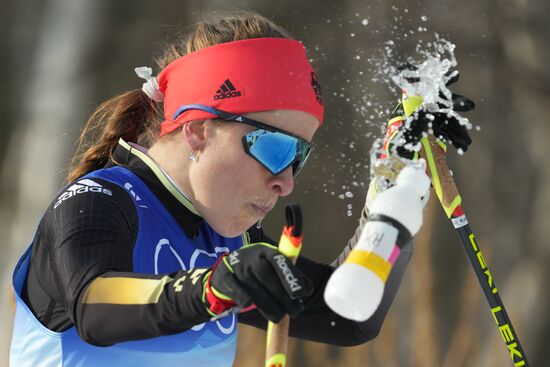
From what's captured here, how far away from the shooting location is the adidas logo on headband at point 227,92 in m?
1.82

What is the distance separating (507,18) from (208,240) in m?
3.53

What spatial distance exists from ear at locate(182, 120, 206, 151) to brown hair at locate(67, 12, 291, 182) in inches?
7.5

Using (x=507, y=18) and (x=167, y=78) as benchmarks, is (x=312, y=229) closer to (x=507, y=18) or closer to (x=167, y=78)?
(x=507, y=18)

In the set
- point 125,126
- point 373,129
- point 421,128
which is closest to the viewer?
point 421,128

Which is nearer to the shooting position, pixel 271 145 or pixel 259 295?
pixel 259 295

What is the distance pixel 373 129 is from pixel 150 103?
3.18 metres

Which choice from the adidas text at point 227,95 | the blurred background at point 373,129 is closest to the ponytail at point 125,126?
the adidas text at point 227,95

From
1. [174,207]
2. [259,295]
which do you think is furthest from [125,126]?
[259,295]

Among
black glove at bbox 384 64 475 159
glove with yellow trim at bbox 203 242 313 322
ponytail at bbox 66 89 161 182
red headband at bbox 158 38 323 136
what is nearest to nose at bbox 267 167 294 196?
red headband at bbox 158 38 323 136

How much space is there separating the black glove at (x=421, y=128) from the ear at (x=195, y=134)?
1.39 feet

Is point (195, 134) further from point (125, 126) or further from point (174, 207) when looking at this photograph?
point (125, 126)

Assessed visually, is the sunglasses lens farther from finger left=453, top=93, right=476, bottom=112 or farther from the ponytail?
finger left=453, top=93, right=476, bottom=112

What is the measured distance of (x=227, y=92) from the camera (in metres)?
1.84

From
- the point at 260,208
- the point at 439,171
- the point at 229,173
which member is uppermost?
the point at 229,173
